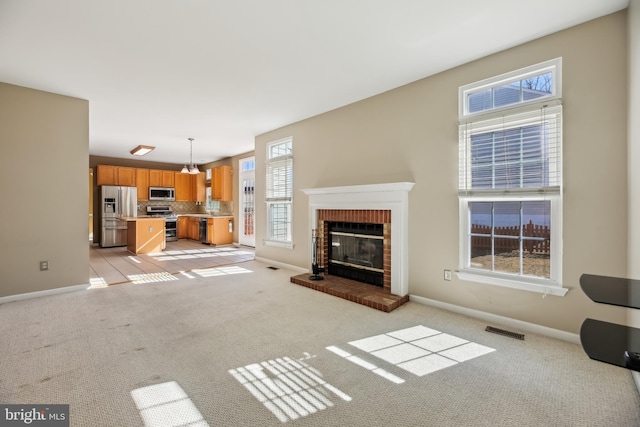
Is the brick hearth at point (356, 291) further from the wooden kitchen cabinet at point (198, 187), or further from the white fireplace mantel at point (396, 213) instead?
the wooden kitchen cabinet at point (198, 187)

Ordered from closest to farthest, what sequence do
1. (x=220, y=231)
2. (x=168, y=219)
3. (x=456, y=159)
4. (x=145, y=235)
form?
(x=456, y=159), (x=145, y=235), (x=220, y=231), (x=168, y=219)

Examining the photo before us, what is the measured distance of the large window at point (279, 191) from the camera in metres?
5.46

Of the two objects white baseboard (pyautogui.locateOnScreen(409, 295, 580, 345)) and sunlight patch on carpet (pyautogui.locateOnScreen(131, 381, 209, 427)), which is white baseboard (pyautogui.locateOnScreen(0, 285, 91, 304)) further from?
white baseboard (pyautogui.locateOnScreen(409, 295, 580, 345))

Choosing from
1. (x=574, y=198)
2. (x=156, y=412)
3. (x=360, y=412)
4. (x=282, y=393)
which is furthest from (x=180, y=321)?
(x=574, y=198)

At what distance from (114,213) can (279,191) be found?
5.52m

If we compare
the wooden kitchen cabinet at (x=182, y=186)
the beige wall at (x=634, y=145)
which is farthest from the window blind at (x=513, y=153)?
the wooden kitchen cabinet at (x=182, y=186)

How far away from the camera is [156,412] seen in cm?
166

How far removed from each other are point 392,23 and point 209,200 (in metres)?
8.70

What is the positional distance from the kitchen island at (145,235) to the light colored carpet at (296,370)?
3.80m

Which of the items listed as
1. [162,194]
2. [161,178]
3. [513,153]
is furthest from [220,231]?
[513,153]

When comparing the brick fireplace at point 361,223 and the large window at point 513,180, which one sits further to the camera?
the brick fireplace at point 361,223

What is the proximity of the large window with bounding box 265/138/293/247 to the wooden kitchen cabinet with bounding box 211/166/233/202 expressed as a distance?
10.7 feet

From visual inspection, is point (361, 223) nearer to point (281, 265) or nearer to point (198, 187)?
point (281, 265)

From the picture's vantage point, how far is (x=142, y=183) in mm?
8836
